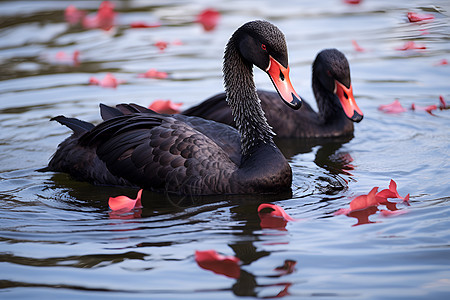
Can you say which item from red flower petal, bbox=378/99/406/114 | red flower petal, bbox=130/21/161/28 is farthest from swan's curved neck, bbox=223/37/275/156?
red flower petal, bbox=130/21/161/28

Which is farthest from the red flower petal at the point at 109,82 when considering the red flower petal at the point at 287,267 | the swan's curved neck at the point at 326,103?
the red flower petal at the point at 287,267

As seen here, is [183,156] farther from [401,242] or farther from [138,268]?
[401,242]

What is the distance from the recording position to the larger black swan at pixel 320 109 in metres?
8.52

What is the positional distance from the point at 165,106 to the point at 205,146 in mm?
2883

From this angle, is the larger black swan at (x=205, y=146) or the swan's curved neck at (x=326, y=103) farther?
the swan's curved neck at (x=326, y=103)

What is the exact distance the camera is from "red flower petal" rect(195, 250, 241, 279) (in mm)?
4820

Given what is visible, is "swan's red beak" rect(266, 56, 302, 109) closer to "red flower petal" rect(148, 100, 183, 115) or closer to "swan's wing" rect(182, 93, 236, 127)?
"swan's wing" rect(182, 93, 236, 127)

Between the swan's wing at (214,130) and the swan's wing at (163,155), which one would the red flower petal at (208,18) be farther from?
the swan's wing at (163,155)

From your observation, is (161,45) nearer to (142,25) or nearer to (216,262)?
(142,25)

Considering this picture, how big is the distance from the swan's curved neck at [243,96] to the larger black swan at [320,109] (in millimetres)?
1653

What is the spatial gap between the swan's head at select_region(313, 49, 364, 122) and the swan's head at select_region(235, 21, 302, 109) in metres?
1.91

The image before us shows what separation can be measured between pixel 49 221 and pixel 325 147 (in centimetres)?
377

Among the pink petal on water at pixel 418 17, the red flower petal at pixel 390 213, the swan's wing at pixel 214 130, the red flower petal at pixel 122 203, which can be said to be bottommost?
the red flower petal at pixel 390 213

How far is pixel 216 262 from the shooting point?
491 centimetres
